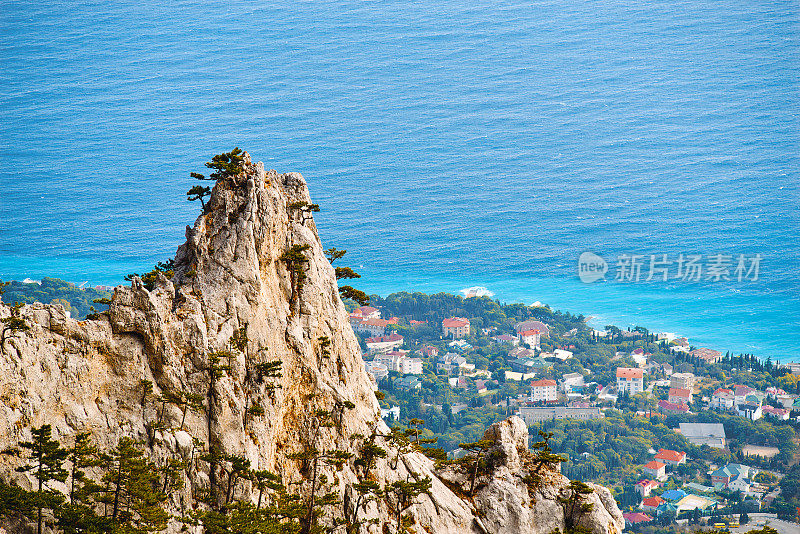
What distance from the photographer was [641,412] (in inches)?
6732

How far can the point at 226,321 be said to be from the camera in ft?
136

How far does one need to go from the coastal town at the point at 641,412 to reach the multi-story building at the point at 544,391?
194mm

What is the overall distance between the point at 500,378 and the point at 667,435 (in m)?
39.6

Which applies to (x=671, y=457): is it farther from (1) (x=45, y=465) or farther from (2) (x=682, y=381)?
(1) (x=45, y=465)

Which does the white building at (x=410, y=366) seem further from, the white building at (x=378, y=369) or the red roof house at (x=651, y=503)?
the red roof house at (x=651, y=503)

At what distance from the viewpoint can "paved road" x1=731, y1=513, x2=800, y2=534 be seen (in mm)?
118812

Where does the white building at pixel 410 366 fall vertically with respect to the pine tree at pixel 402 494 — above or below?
above

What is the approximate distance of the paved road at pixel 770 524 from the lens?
390 ft

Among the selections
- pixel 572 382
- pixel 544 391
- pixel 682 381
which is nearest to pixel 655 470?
pixel 544 391

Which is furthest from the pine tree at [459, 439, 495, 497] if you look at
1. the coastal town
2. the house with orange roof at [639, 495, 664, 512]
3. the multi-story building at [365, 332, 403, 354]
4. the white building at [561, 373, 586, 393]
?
the multi-story building at [365, 332, 403, 354]

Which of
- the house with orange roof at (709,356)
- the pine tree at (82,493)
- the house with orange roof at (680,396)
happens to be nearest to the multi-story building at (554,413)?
the house with orange roof at (680,396)

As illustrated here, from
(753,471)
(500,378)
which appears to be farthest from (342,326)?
(500,378)

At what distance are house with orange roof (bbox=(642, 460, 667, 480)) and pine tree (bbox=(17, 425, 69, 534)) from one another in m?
120

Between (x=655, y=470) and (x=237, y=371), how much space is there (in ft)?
369
